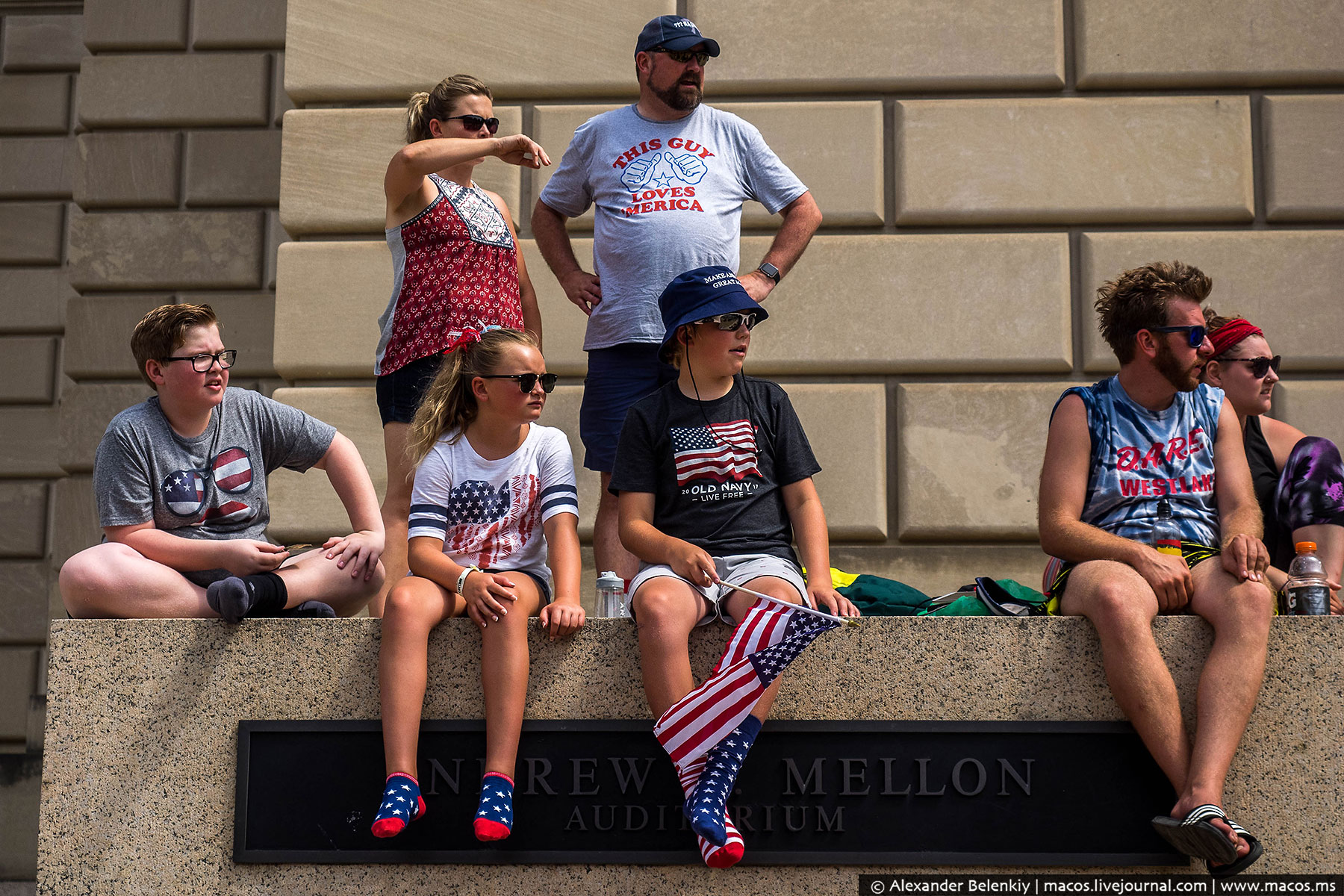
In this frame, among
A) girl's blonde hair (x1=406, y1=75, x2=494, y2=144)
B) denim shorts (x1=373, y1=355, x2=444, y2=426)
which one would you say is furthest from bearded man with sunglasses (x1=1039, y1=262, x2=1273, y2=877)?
girl's blonde hair (x1=406, y1=75, x2=494, y2=144)

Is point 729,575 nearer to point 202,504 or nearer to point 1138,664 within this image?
point 1138,664

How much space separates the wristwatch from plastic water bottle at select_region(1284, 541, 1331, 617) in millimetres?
2038

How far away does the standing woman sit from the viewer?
4.35 meters

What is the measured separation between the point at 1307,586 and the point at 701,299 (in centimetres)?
212

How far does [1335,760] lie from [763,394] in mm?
2012

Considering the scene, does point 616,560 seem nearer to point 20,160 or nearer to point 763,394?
point 763,394

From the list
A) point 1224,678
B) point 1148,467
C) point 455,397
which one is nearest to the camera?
point 1224,678

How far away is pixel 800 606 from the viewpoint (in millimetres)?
3291

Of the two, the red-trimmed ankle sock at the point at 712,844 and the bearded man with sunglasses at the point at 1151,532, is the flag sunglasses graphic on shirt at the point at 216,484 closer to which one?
the red-trimmed ankle sock at the point at 712,844

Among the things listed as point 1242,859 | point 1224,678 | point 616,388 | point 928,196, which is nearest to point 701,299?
point 616,388

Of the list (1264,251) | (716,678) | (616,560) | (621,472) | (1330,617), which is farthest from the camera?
(1264,251)

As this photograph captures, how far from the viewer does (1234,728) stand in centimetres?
332

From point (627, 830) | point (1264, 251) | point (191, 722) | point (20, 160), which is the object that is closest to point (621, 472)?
point (627, 830)

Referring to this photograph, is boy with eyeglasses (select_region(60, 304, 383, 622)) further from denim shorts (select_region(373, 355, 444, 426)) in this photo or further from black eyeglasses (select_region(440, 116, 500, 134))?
black eyeglasses (select_region(440, 116, 500, 134))
